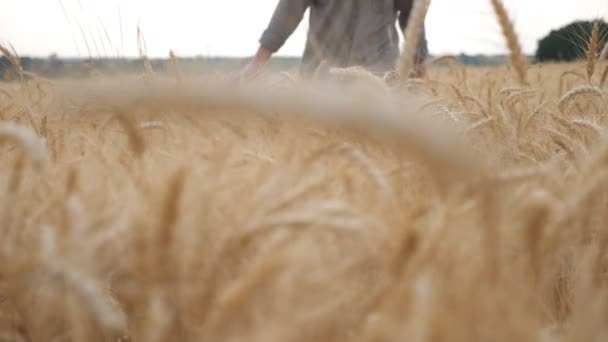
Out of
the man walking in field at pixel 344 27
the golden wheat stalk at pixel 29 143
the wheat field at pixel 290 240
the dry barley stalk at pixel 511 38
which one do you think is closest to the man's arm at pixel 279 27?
the man walking in field at pixel 344 27

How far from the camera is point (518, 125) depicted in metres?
1.02

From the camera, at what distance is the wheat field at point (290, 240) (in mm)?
307

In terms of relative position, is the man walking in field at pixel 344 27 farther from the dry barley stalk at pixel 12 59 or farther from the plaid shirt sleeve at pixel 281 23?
the dry barley stalk at pixel 12 59

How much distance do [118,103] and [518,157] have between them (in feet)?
2.06

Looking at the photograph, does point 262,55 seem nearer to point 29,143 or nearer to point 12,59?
point 12,59

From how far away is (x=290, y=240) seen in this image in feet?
1.20

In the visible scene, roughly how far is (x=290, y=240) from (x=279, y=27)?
87.0 inches

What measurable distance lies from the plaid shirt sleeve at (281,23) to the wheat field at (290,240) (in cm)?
195

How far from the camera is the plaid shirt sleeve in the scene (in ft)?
8.05

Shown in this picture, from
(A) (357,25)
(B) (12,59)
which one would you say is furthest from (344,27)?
(B) (12,59)

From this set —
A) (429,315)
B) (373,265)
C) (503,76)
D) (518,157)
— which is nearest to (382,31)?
(503,76)

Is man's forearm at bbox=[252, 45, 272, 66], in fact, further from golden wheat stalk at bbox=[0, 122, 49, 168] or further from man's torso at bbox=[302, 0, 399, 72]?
golden wheat stalk at bbox=[0, 122, 49, 168]

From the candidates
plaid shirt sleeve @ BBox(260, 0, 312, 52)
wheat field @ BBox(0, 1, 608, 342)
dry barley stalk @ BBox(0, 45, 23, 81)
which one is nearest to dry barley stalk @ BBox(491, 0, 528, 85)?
wheat field @ BBox(0, 1, 608, 342)

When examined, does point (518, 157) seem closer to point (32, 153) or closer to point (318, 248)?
point (318, 248)
